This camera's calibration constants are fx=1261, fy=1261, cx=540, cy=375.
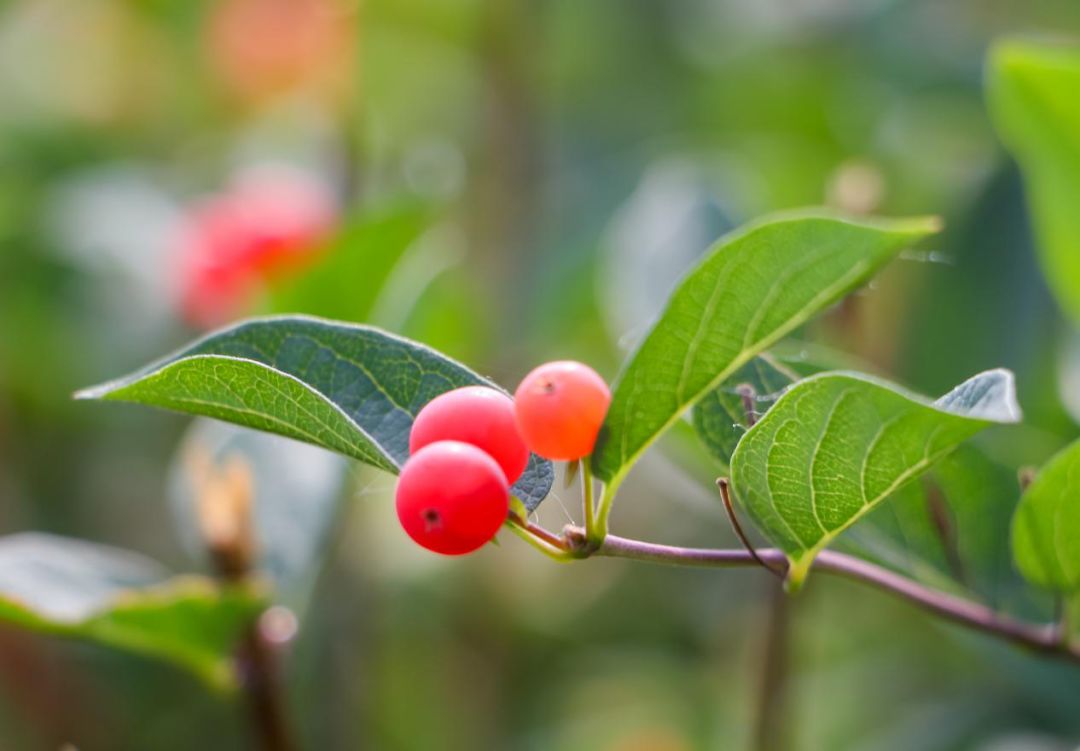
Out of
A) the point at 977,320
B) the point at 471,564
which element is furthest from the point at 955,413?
the point at 471,564

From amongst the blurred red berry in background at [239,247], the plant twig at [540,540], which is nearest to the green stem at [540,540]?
the plant twig at [540,540]

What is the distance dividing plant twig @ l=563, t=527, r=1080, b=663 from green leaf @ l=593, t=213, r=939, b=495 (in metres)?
0.03

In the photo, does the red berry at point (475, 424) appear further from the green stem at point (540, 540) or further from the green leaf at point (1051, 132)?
the green leaf at point (1051, 132)

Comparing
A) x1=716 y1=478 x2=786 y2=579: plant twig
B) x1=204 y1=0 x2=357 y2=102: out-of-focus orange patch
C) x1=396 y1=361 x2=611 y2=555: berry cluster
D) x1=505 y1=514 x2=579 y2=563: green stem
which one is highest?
x1=204 y1=0 x2=357 y2=102: out-of-focus orange patch

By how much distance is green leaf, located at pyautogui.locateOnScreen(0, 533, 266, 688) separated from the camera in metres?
0.88

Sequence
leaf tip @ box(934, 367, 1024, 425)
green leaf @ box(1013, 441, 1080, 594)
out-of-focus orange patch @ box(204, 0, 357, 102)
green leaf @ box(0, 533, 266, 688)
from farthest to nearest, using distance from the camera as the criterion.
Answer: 1. out-of-focus orange patch @ box(204, 0, 357, 102)
2. green leaf @ box(0, 533, 266, 688)
3. green leaf @ box(1013, 441, 1080, 594)
4. leaf tip @ box(934, 367, 1024, 425)

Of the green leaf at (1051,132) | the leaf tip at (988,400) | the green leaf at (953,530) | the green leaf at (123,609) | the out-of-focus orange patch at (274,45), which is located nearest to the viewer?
the leaf tip at (988,400)

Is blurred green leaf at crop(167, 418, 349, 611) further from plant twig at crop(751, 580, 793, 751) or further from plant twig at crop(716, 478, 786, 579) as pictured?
plant twig at crop(716, 478, 786, 579)

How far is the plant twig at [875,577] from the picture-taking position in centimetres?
57

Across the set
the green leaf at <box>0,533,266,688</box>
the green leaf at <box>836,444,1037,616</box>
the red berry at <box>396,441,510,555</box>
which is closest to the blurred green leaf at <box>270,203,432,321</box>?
the green leaf at <box>0,533,266,688</box>

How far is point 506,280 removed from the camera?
6.59 ft

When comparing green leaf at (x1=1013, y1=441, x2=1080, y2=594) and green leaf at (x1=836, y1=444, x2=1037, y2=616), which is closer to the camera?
green leaf at (x1=1013, y1=441, x2=1080, y2=594)

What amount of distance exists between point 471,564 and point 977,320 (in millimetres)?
865

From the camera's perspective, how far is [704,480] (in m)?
1.11
